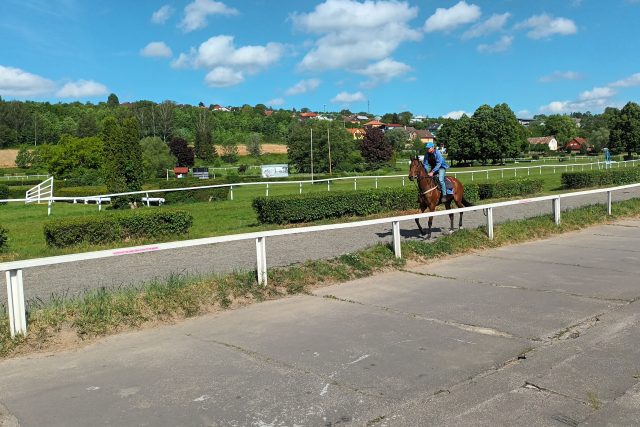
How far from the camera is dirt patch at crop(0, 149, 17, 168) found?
86375 mm

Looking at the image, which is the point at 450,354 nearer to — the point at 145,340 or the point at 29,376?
the point at 145,340

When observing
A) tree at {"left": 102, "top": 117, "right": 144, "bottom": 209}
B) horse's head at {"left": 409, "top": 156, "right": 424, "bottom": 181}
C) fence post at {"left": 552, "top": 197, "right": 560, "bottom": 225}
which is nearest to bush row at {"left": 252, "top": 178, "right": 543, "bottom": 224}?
horse's head at {"left": 409, "top": 156, "right": 424, "bottom": 181}

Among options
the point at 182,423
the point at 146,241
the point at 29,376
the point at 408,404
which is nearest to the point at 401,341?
the point at 408,404

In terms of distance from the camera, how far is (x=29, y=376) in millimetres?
4469

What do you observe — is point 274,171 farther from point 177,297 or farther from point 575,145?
point 575,145

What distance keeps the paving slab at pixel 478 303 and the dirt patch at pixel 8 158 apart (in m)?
91.5

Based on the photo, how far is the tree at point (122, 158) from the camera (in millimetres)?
28453

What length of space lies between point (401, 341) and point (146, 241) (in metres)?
9.75

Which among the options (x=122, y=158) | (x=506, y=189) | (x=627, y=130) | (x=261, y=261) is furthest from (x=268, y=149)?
(x=261, y=261)

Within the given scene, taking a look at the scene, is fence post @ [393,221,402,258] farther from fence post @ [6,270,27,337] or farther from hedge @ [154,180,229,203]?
hedge @ [154,180,229,203]

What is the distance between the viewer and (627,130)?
81.4 m

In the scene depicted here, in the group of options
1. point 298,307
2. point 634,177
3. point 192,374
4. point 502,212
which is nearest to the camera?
point 192,374

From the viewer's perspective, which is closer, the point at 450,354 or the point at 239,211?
the point at 450,354

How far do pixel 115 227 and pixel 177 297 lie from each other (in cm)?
813
